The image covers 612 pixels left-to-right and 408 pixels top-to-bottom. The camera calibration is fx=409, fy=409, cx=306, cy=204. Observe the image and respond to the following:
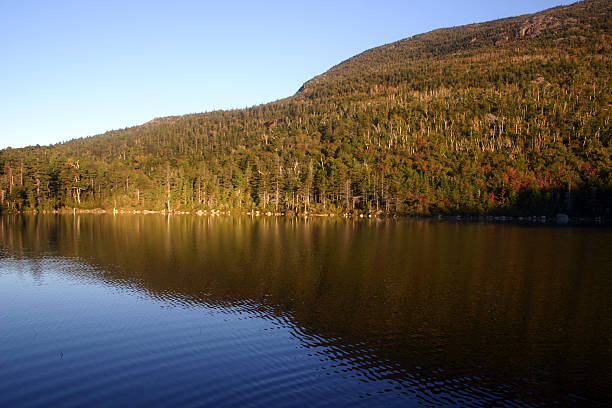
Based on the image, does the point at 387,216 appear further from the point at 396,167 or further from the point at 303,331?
the point at 303,331

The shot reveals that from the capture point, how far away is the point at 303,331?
20.4m

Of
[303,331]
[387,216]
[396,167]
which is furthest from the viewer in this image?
[396,167]

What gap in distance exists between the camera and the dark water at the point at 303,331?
47.2 ft

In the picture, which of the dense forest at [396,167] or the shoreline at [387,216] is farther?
the dense forest at [396,167]

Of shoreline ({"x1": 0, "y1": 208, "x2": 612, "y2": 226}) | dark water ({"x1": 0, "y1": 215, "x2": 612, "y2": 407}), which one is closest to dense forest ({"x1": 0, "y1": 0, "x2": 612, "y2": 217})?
shoreline ({"x1": 0, "y1": 208, "x2": 612, "y2": 226})

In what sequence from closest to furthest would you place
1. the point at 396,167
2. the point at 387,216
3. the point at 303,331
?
1. the point at 303,331
2. the point at 387,216
3. the point at 396,167

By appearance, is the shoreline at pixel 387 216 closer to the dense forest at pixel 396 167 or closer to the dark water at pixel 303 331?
the dense forest at pixel 396 167

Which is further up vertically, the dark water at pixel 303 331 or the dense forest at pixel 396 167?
the dense forest at pixel 396 167

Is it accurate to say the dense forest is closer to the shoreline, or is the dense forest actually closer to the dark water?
the shoreline

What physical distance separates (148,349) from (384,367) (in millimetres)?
10208

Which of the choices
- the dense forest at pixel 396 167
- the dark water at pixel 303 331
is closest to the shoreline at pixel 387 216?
the dense forest at pixel 396 167

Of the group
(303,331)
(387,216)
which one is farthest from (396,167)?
(303,331)

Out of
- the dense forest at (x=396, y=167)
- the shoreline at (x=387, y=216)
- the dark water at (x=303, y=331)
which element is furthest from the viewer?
the dense forest at (x=396, y=167)

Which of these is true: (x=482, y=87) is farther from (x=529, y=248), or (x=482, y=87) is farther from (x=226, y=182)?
A: (x=529, y=248)
